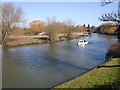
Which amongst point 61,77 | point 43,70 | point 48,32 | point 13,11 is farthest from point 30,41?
point 61,77

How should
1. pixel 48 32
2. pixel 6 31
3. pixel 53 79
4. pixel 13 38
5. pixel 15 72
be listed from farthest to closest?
1. pixel 48 32
2. pixel 13 38
3. pixel 6 31
4. pixel 15 72
5. pixel 53 79

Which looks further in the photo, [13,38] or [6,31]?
[13,38]

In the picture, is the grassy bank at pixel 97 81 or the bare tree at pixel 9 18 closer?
the grassy bank at pixel 97 81

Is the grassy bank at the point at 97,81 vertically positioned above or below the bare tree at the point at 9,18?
below

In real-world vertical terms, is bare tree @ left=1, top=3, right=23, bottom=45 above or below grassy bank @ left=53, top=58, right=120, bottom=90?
above

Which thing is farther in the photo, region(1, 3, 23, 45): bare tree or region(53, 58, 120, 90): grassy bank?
region(1, 3, 23, 45): bare tree

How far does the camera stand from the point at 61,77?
16547 mm

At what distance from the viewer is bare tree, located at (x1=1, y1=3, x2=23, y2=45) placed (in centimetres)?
4391

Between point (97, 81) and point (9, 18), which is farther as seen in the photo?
point (9, 18)

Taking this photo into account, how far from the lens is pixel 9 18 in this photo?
44312 mm

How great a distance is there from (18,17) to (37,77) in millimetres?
30210

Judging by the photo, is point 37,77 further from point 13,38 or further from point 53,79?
point 13,38

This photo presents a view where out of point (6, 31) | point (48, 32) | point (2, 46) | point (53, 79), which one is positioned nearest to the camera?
point (53, 79)

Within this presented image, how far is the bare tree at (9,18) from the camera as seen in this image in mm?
43906
